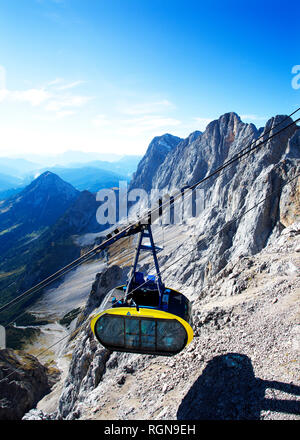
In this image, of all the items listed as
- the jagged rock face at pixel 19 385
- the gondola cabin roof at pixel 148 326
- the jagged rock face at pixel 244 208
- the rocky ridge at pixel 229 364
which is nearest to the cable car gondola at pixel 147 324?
the gondola cabin roof at pixel 148 326

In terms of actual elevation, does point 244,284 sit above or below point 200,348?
above

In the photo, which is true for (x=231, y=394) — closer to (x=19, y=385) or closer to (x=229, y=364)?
(x=229, y=364)

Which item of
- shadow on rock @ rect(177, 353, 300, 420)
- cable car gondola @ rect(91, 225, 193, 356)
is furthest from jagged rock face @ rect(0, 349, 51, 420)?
shadow on rock @ rect(177, 353, 300, 420)

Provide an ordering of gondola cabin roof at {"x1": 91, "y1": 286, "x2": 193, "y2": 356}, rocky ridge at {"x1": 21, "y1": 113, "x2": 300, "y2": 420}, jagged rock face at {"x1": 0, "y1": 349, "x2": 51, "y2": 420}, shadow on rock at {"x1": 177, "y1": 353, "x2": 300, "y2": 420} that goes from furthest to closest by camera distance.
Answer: jagged rock face at {"x1": 0, "y1": 349, "x2": 51, "y2": 420}
gondola cabin roof at {"x1": 91, "y1": 286, "x2": 193, "y2": 356}
rocky ridge at {"x1": 21, "y1": 113, "x2": 300, "y2": 420}
shadow on rock at {"x1": 177, "y1": 353, "x2": 300, "y2": 420}

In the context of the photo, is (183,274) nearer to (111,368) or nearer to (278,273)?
(111,368)

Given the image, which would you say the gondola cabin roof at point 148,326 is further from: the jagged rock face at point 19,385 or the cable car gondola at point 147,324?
the jagged rock face at point 19,385

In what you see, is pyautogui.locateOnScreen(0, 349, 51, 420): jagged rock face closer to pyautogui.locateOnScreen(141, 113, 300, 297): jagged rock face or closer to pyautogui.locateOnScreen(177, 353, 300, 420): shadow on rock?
pyautogui.locateOnScreen(177, 353, 300, 420): shadow on rock
